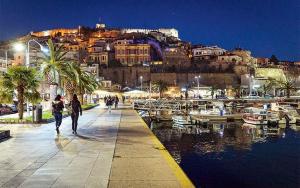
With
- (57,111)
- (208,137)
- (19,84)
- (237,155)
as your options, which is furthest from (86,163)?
(208,137)

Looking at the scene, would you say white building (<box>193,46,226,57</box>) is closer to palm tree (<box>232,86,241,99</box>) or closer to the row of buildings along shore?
the row of buildings along shore

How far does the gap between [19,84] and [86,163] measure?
15.2 metres

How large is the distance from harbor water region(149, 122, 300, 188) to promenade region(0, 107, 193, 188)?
4142 millimetres

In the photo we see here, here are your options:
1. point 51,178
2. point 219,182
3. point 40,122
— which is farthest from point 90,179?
point 40,122

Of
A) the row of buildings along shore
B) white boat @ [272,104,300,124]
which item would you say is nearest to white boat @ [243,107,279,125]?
white boat @ [272,104,300,124]

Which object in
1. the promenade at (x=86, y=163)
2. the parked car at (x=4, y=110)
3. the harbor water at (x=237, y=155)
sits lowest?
the harbor water at (x=237, y=155)

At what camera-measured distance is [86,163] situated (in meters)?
10.1

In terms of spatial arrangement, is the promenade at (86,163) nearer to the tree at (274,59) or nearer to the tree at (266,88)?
the tree at (266,88)

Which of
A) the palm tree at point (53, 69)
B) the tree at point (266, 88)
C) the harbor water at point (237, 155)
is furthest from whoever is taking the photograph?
the tree at point (266, 88)

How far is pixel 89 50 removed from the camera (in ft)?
447

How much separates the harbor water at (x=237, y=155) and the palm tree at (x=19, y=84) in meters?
9.26

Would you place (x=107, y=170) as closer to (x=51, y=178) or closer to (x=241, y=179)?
(x=51, y=178)

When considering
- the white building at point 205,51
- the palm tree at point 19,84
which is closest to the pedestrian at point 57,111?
the palm tree at point 19,84

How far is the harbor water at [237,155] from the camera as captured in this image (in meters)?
16.4
